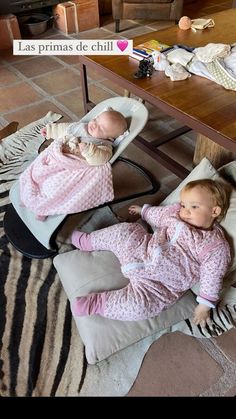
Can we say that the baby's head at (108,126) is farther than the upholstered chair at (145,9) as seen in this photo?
No

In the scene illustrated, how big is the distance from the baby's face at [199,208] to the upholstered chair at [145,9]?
8.58 ft

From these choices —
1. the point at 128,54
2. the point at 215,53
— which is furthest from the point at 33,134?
the point at 215,53

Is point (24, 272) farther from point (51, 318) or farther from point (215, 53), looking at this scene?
point (215, 53)

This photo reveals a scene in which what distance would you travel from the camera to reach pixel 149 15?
11.0ft

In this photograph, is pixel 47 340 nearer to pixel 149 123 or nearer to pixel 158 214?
pixel 158 214

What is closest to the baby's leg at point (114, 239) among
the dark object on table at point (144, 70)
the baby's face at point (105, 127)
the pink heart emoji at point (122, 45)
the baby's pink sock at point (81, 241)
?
the baby's pink sock at point (81, 241)

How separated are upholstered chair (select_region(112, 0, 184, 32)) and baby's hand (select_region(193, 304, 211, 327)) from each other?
290 centimetres

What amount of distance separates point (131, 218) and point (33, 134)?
91 centimetres

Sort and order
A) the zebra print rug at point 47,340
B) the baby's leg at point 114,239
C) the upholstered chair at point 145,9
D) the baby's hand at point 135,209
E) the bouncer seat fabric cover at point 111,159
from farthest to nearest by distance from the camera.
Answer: the upholstered chair at point 145,9, the baby's hand at point 135,209, the bouncer seat fabric cover at point 111,159, the baby's leg at point 114,239, the zebra print rug at point 47,340

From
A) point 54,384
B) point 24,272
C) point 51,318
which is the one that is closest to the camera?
point 54,384

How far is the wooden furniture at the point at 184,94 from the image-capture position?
1488 mm

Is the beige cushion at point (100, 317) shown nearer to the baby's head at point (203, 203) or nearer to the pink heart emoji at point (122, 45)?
the baby's head at point (203, 203)

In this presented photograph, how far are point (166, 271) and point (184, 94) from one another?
2.72 feet

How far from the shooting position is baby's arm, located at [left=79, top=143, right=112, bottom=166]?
56.9 inches
